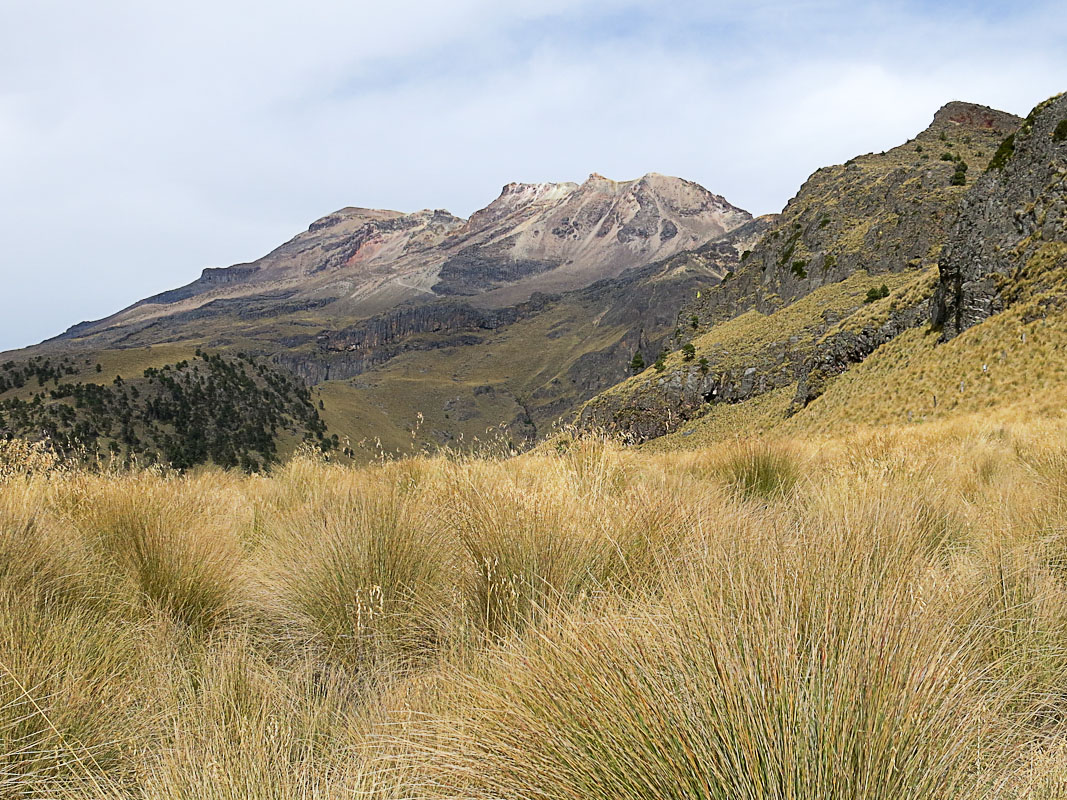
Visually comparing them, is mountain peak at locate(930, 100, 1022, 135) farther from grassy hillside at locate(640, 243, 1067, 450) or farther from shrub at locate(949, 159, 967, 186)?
grassy hillside at locate(640, 243, 1067, 450)

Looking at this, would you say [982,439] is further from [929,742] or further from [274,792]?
[274,792]

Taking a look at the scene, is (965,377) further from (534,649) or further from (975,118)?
(975,118)

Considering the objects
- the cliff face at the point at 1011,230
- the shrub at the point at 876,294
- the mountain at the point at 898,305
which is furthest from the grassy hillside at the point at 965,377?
the shrub at the point at 876,294

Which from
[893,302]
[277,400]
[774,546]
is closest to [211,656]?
[774,546]

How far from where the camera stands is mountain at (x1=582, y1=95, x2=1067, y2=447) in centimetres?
1972

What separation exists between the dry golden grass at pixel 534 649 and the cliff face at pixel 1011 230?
22661mm

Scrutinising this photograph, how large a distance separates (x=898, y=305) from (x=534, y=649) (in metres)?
36.8

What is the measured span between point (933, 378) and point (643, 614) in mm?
25083

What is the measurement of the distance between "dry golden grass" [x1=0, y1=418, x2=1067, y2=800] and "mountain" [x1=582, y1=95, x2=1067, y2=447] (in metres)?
3.78

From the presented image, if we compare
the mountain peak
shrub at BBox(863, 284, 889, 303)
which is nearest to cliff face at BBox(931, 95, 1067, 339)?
shrub at BBox(863, 284, 889, 303)

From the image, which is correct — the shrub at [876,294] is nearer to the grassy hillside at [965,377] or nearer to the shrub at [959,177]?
the grassy hillside at [965,377]

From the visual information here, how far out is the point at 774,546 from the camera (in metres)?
2.13

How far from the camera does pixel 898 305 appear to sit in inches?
1267

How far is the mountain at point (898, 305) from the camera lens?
19.7 metres
